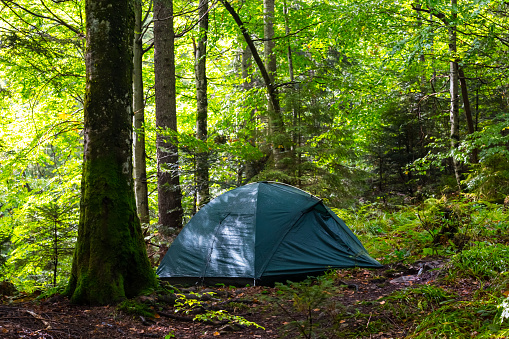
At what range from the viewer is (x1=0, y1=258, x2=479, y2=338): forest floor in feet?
9.27

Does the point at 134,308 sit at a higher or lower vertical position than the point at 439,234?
lower

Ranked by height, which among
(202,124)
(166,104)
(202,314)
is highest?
(166,104)

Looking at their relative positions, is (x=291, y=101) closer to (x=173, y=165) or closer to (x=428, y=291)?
(x=173, y=165)

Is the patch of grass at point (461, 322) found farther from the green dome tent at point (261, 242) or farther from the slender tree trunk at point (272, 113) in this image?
the slender tree trunk at point (272, 113)

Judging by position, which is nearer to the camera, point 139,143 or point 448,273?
point 448,273

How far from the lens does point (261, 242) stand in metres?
5.90

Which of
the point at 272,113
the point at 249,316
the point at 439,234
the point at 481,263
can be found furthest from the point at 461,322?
the point at 272,113

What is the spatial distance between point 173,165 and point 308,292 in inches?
249

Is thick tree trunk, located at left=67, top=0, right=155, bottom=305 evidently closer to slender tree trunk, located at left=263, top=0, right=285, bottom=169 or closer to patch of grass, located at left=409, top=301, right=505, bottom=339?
patch of grass, located at left=409, top=301, right=505, bottom=339

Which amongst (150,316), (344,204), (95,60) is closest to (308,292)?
(150,316)

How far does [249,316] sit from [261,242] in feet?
5.94

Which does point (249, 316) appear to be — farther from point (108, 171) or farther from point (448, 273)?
point (448, 273)

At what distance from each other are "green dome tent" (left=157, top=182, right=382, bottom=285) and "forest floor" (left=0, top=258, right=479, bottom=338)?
3.37ft

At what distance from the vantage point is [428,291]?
3.48 m
